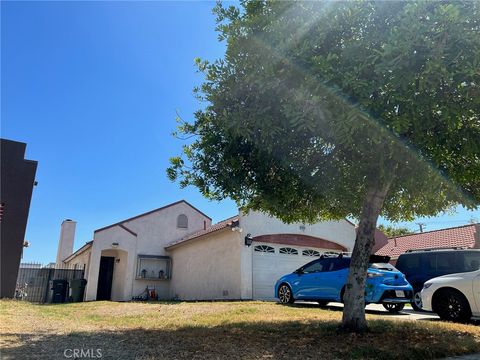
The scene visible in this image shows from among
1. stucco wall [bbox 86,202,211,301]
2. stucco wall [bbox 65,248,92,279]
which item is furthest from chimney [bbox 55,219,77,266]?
stucco wall [bbox 86,202,211,301]

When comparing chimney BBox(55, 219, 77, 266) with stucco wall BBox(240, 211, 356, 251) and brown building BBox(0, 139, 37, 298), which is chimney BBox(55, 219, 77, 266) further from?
stucco wall BBox(240, 211, 356, 251)

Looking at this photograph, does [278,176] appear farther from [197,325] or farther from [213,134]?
[197,325]

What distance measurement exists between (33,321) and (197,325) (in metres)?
3.74

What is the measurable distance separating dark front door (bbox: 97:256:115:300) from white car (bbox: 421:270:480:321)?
19.5 m

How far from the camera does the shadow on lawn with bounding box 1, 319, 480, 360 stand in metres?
5.51

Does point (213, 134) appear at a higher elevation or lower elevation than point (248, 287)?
higher

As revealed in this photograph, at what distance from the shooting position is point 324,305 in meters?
13.3

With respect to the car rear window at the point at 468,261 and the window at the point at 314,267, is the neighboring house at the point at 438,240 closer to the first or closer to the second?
the car rear window at the point at 468,261

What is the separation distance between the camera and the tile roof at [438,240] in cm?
2326

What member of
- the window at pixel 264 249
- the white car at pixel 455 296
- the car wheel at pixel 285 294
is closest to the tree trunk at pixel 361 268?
the white car at pixel 455 296

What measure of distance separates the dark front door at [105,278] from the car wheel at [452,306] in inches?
771

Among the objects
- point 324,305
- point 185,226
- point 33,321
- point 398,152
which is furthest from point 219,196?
point 185,226

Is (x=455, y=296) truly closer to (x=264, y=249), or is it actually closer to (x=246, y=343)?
(x=246, y=343)

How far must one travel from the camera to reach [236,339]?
22.1 ft
